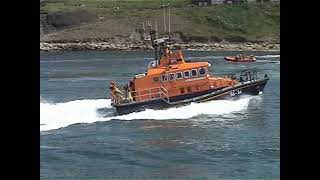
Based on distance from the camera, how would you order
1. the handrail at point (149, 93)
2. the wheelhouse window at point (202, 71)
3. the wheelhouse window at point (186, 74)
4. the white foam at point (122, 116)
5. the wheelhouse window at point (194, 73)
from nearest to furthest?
the wheelhouse window at point (202, 71) < the wheelhouse window at point (194, 73) < the wheelhouse window at point (186, 74) < the handrail at point (149, 93) < the white foam at point (122, 116)

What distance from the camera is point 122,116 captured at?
42.6 ft

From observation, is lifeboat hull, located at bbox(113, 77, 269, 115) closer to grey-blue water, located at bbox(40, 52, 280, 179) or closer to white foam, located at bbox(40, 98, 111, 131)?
grey-blue water, located at bbox(40, 52, 280, 179)

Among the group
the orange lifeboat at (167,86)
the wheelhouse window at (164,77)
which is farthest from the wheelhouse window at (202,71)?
the wheelhouse window at (164,77)

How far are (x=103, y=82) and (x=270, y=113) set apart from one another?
26.6ft

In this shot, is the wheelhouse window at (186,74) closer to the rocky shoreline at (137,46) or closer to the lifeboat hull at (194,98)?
the lifeboat hull at (194,98)

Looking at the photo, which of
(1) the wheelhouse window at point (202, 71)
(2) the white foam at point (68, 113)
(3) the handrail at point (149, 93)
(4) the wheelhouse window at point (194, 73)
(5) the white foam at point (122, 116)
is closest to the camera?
(1) the wheelhouse window at point (202, 71)

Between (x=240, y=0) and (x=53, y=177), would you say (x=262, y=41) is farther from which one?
(x=53, y=177)

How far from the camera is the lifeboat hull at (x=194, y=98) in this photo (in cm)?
1295

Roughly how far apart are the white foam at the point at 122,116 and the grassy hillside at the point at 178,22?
20.3 m

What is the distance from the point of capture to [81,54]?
1393 inches

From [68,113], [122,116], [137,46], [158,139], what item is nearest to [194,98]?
[122,116]

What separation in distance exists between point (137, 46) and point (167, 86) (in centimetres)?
2289

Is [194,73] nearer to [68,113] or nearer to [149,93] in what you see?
[149,93]
